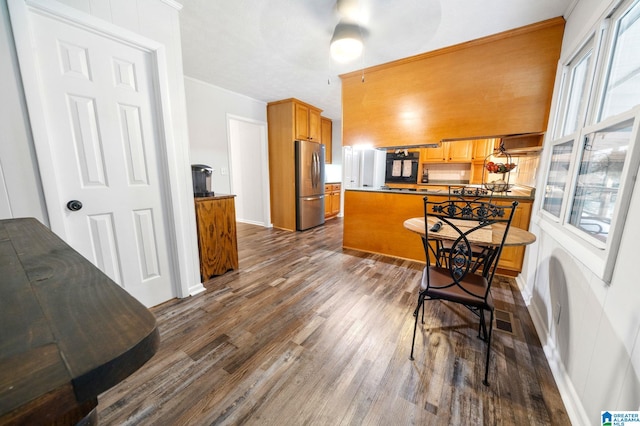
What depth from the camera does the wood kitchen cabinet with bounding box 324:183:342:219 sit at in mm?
5541

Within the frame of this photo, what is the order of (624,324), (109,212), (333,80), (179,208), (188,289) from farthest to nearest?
(333,80), (188,289), (179,208), (109,212), (624,324)

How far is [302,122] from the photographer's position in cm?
445

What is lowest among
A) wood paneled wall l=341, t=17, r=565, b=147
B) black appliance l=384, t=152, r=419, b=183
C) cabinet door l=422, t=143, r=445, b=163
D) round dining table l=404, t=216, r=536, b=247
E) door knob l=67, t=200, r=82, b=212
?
round dining table l=404, t=216, r=536, b=247

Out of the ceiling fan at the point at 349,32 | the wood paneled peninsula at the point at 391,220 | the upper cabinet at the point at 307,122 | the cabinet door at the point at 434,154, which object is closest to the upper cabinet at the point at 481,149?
the cabinet door at the point at 434,154

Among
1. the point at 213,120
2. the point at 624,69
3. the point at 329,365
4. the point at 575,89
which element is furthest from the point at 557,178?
the point at 213,120

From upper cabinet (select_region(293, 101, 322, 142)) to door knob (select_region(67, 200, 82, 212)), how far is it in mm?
3274

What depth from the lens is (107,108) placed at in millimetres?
1673

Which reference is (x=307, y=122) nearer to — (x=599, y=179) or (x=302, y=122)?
(x=302, y=122)

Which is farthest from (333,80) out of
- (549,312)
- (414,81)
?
(549,312)

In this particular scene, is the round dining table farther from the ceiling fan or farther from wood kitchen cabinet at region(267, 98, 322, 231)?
wood kitchen cabinet at region(267, 98, 322, 231)

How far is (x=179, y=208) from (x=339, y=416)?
1903 mm

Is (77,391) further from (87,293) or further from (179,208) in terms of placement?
(179,208)

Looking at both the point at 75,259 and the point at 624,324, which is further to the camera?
the point at 624,324

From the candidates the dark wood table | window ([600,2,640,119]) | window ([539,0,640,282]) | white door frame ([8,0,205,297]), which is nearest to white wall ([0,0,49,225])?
white door frame ([8,0,205,297])
